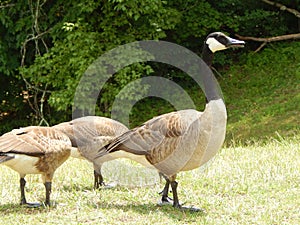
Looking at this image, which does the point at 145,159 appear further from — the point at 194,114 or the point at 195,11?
the point at 195,11

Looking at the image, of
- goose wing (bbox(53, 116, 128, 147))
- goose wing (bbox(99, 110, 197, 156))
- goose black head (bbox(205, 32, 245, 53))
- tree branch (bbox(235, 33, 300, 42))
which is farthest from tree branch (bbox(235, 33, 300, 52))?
goose wing (bbox(99, 110, 197, 156))

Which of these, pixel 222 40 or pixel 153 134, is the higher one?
pixel 222 40

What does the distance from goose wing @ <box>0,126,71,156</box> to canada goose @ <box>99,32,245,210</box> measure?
0.61 metres

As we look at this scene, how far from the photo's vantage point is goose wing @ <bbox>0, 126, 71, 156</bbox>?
5.01m

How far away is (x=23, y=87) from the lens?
1586 cm

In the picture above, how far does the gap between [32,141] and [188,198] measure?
5.88 ft

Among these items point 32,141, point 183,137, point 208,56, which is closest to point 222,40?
point 208,56

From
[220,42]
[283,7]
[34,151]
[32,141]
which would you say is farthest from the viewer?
[283,7]

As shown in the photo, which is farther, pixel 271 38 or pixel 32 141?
pixel 271 38

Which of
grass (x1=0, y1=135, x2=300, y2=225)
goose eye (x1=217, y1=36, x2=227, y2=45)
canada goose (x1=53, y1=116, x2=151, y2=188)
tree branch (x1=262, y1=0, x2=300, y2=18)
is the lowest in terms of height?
grass (x1=0, y1=135, x2=300, y2=225)

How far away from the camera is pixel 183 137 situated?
512 centimetres

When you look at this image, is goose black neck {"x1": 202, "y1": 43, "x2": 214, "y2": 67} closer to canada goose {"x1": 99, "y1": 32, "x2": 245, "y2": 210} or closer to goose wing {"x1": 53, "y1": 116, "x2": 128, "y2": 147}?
canada goose {"x1": 99, "y1": 32, "x2": 245, "y2": 210}

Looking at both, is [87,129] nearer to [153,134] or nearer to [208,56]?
[153,134]

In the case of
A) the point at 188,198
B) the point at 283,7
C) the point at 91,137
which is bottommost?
the point at 188,198
